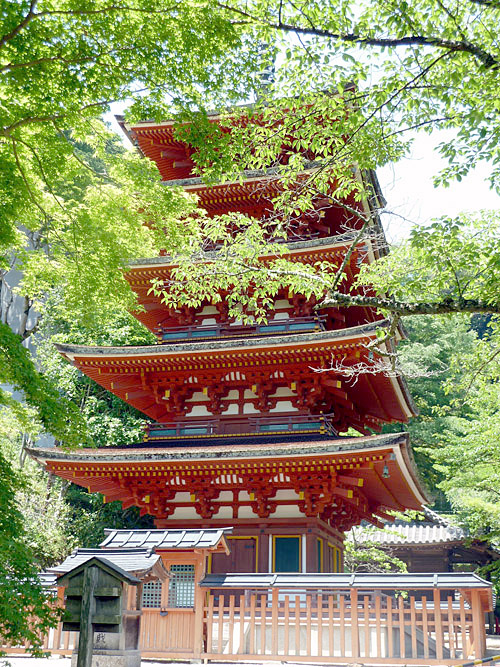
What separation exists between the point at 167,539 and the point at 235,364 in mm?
4286

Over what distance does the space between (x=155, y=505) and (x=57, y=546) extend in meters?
7.75

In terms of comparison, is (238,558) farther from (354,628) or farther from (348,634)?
(354,628)

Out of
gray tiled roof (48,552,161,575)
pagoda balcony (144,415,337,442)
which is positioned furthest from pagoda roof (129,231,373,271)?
gray tiled roof (48,552,161,575)

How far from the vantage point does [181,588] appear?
11211mm

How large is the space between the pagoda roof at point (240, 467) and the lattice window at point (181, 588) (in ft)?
7.45

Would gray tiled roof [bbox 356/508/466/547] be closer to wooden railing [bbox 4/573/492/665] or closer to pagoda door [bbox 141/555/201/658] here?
wooden railing [bbox 4/573/492/665]

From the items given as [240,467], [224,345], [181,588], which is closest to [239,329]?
[224,345]

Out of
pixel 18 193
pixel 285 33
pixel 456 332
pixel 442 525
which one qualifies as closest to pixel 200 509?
pixel 18 193

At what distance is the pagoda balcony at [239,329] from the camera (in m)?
14.2

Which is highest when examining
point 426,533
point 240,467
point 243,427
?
point 243,427

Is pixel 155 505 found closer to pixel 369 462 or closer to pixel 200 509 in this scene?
pixel 200 509

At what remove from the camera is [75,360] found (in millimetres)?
14633

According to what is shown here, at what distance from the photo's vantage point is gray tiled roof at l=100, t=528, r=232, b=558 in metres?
10.8

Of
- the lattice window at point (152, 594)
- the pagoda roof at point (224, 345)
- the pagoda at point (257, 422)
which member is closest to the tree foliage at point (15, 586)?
the lattice window at point (152, 594)
